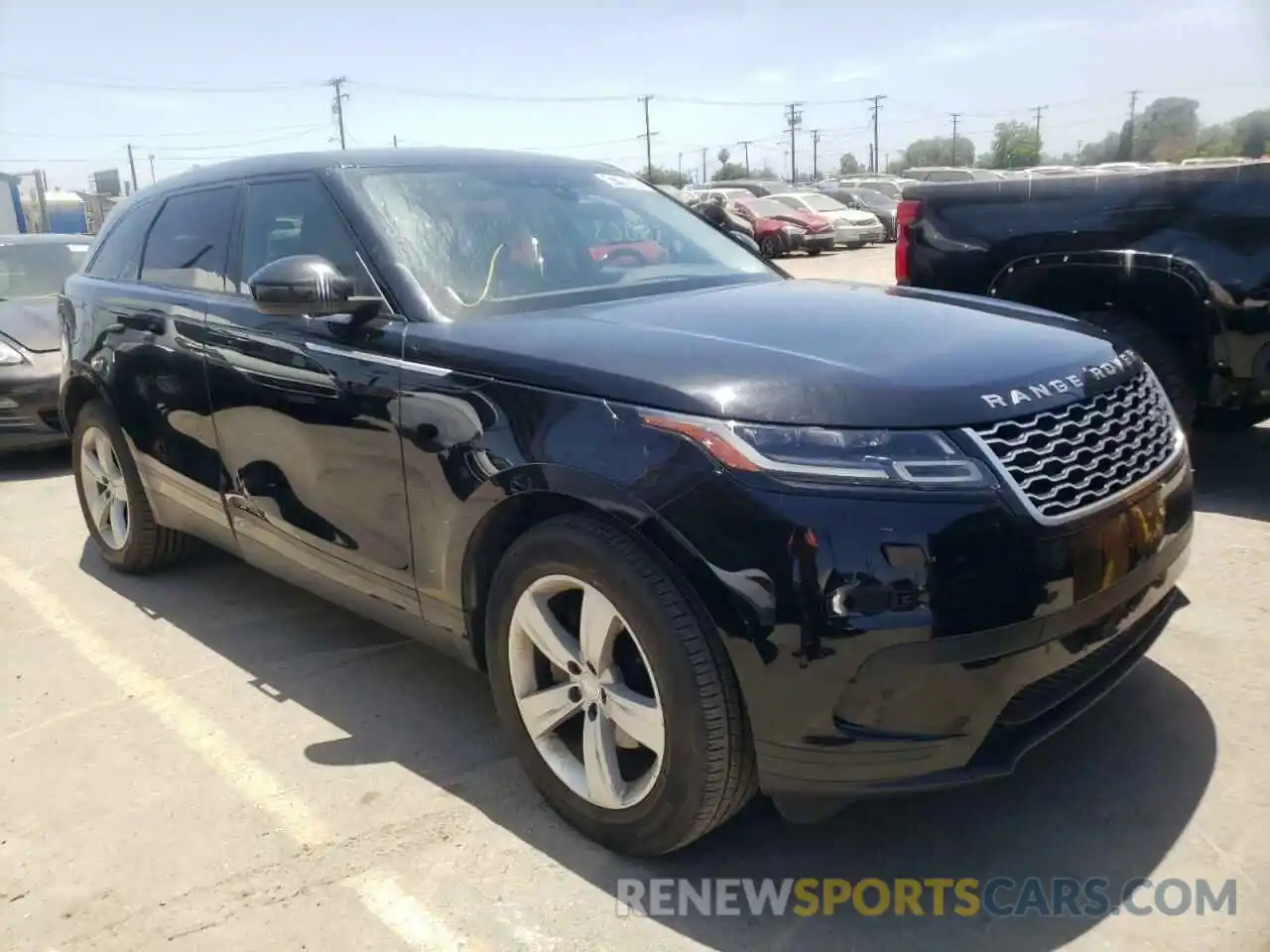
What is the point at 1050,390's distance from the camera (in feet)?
7.87

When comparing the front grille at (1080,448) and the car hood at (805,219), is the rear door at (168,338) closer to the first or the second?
the front grille at (1080,448)

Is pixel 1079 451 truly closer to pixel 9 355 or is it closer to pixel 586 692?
pixel 586 692

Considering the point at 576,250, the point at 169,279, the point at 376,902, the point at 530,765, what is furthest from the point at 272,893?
the point at 169,279

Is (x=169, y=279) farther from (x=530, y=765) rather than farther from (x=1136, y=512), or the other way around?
(x=1136, y=512)

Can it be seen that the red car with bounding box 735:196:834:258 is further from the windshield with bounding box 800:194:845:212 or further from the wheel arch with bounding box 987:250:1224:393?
the wheel arch with bounding box 987:250:1224:393

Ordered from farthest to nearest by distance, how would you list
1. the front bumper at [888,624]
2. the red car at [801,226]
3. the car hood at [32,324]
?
the red car at [801,226], the car hood at [32,324], the front bumper at [888,624]

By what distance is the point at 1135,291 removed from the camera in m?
5.00

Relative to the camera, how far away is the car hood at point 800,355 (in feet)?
7.34

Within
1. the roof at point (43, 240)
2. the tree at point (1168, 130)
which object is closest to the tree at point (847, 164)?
the tree at point (1168, 130)

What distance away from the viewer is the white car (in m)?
26.6

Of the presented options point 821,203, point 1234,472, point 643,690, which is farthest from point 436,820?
point 821,203

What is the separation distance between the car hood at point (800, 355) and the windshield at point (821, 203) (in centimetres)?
2499

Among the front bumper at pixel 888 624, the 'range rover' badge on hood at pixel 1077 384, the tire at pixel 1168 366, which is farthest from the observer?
the tire at pixel 1168 366

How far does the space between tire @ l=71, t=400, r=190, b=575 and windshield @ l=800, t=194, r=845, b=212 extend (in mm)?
23916
